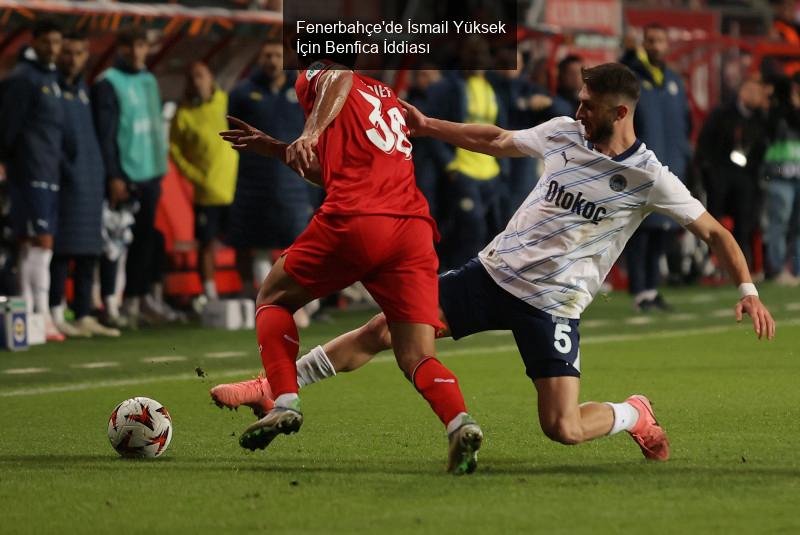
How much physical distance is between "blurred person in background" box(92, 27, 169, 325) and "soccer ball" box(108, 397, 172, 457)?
682 cm

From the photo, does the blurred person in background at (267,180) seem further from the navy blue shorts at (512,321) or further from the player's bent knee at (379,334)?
the navy blue shorts at (512,321)

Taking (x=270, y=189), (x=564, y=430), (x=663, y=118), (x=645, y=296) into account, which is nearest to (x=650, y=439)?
Answer: (x=564, y=430)

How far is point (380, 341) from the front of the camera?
24.4 feet

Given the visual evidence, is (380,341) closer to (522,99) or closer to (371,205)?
(371,205)

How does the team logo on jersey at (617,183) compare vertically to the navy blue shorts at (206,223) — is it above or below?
above

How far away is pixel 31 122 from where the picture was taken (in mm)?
13102

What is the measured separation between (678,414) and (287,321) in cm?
250

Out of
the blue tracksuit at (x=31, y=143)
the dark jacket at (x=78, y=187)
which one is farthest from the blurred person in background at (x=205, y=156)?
the blue tracksuit at (x=31, y=143)

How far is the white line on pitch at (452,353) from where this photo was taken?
10.2m

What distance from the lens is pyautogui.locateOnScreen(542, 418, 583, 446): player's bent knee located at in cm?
685

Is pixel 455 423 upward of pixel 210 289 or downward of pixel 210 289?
upward

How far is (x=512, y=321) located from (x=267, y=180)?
7640 millimetres

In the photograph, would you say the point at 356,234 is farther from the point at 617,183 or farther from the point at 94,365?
the point at 94,365

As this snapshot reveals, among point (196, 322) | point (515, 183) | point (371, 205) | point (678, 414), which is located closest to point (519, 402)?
point (678, 414)
